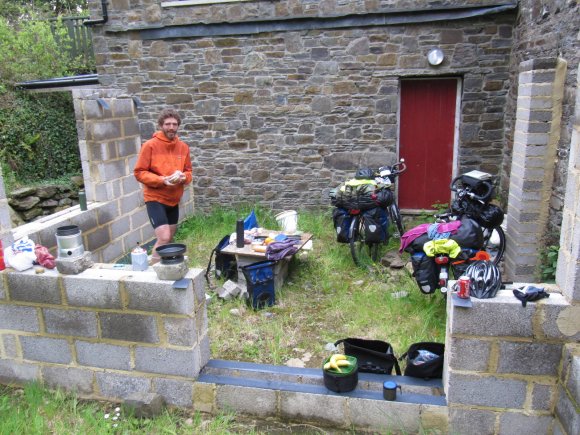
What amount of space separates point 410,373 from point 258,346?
146cm

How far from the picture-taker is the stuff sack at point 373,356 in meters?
3.51

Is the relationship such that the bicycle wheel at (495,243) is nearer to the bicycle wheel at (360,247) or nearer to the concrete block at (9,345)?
the bicycle wheel at (360,247)

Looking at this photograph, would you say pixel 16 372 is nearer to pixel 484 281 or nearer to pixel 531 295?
pixel 484 281

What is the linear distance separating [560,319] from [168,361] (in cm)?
254

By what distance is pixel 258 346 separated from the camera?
14.3 feet

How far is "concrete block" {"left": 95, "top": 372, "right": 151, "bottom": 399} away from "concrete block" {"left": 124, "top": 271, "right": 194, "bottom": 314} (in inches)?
22.0

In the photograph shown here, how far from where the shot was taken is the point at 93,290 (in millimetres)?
3434

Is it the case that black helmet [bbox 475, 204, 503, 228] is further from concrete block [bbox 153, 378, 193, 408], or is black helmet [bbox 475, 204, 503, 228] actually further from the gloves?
concrete block [bbox 153, 378, 193, 408]

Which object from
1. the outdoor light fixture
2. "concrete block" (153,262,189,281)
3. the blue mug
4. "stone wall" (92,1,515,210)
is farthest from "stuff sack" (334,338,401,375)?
the outdoor light fixture

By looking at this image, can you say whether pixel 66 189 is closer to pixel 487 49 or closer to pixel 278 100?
pixel 278 100

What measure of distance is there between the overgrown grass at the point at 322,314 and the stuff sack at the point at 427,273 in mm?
298

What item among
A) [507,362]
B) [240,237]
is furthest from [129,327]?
[507,362]

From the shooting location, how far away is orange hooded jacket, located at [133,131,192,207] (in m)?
5.22

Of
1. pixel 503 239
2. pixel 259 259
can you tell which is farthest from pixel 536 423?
pixel 259 259
